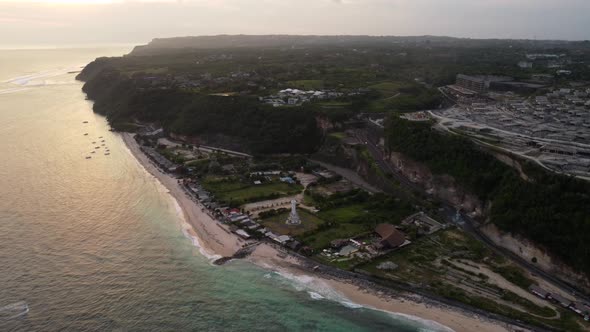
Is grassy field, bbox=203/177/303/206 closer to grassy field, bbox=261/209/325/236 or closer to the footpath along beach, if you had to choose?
the footpath along beach

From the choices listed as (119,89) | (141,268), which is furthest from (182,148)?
(119,89)

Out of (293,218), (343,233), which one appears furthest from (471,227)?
(293,218)

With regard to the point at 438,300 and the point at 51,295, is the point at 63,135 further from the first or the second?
the point at 438,300

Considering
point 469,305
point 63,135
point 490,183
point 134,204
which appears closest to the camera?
point 469,305

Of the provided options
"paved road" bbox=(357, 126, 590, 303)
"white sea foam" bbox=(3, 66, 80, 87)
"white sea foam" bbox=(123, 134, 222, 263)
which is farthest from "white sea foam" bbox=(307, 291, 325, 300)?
"white sea foam" bbox=(3, 66, 80, 87)

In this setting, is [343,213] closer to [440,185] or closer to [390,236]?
[390,236]

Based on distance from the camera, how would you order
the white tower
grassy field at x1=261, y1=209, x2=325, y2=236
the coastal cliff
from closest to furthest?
grassy field at x1=261, y1=209, x2=325, y2=236, the white tower, the coastal cliff
